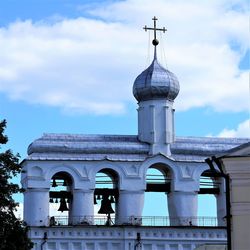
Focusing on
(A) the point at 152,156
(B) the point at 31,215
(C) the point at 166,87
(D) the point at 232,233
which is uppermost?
(C) the point at 166,87

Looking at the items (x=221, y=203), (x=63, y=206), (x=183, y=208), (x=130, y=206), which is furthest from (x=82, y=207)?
(x=221, y=203)

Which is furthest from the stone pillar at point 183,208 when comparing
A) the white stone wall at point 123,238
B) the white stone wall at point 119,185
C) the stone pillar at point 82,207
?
the stone pillar at point 82,207

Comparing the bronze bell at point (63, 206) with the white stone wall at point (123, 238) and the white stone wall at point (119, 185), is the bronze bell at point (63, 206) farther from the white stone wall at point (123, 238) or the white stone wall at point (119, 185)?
the white stone wall at point (123, 238)

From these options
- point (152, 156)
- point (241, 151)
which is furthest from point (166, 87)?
point (241, 151)

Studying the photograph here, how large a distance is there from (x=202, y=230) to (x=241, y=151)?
708 inches

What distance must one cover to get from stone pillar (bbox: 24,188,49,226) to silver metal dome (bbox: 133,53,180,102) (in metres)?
5.24

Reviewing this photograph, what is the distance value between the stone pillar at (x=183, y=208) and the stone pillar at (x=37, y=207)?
4671mm

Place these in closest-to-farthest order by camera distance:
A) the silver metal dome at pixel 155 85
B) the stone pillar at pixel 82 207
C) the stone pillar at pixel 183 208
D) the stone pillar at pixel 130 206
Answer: the stone pillar at pixel 82 207 < the stone pillar at pixel 130 206 < the stone pillar at pixel 183 208 < the silver metal dome at pixel 155 85

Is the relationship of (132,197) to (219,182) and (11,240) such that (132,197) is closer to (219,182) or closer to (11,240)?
(219,182)

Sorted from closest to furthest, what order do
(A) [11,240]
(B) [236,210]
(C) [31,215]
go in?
(B) [236,210]
(A) [11,240]
(C) [31,215]

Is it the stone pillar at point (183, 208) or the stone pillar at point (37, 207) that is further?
the stone pillar at point (183, 208)

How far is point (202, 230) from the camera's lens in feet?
115

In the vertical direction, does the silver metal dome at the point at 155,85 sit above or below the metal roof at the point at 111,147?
above

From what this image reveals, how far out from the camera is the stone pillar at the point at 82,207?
3466 centimetres
